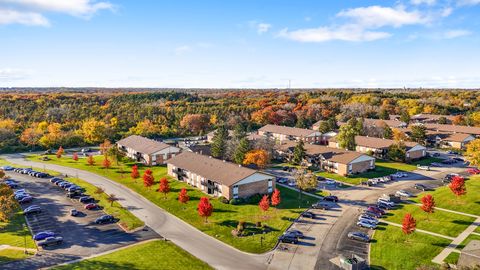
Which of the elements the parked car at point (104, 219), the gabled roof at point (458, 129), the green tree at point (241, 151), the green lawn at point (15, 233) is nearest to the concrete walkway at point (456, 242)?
the green tree at point (241, 151)

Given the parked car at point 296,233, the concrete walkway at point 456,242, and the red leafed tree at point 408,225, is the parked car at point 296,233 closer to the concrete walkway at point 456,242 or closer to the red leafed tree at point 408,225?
the red leafed tree at point 408,225

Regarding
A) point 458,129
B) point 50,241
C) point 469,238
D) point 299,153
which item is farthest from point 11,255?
point 458,129

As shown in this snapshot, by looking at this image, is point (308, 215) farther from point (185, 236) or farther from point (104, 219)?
point (104, 219)

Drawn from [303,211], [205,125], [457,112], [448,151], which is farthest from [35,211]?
[457,112]

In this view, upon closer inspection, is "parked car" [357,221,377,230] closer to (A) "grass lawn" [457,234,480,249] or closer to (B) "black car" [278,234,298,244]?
(A) "grass lawn" [457,234,480,249]

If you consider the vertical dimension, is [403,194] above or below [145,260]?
above

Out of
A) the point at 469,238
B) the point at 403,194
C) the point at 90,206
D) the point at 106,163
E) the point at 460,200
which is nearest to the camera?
the point at 469,238
